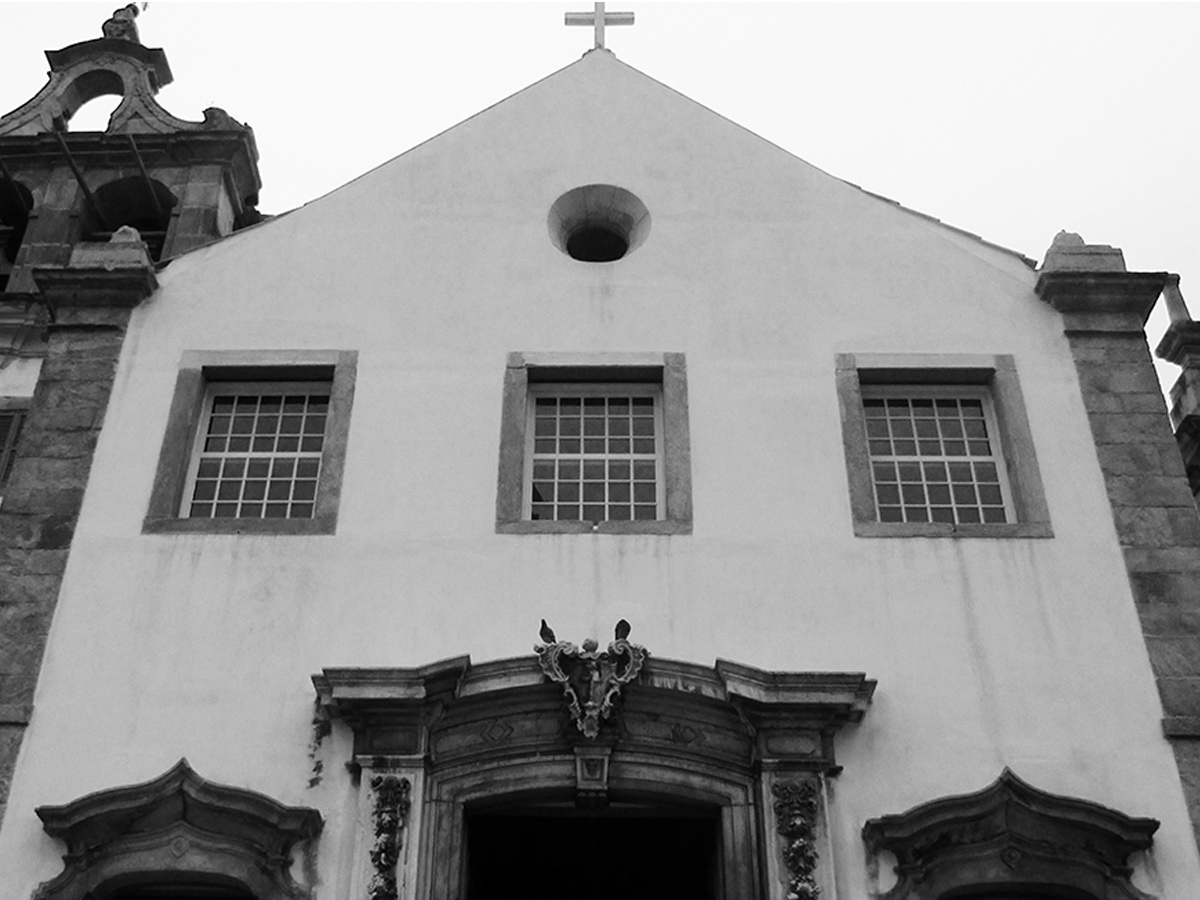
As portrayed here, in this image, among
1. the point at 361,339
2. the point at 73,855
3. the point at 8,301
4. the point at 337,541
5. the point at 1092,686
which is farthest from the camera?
the point at 8,301

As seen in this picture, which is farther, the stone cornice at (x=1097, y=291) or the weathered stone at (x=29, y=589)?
the stone cornice at (x=1097, y=291)

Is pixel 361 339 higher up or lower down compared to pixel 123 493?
higher up

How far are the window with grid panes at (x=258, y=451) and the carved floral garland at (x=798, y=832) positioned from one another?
12.9 feet

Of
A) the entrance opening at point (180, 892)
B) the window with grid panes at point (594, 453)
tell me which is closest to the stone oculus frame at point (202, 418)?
the window with grid panes at point (594, 453)

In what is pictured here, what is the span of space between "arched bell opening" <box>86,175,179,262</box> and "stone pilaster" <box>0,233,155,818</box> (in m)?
2.75

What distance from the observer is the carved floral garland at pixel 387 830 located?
8945 mm

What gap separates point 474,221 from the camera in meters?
12.4

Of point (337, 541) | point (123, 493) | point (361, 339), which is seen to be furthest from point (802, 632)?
point (123, 493)

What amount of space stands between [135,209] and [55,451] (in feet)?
15.9

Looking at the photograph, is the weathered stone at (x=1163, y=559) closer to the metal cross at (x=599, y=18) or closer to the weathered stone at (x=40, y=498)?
the metal cross at (x=599, y=18)

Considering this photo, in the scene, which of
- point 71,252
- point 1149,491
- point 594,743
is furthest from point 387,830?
point 71,252

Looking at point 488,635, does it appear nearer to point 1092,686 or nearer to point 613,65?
point 1092,686

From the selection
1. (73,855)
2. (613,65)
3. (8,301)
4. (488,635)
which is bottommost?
(73,855)

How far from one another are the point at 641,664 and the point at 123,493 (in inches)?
156
